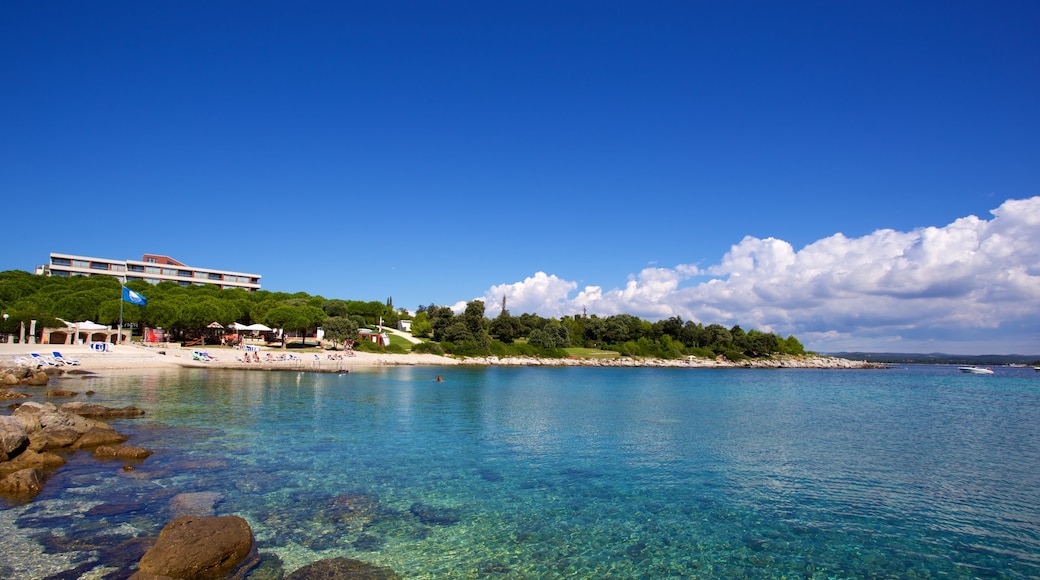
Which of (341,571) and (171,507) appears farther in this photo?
(171,507)

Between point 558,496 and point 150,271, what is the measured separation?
17731 centimetres

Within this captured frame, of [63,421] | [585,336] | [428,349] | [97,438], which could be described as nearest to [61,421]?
[63,421]

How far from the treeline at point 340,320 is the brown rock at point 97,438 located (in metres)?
59.1

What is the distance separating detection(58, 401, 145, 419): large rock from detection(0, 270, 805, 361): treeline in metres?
51.2

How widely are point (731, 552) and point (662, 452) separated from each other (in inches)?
483

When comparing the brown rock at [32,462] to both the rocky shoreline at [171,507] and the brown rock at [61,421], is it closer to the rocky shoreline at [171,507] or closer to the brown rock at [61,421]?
the rocky shoreline at [171,507]

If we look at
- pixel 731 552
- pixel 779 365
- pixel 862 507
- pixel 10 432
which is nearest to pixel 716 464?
pixel 862 507

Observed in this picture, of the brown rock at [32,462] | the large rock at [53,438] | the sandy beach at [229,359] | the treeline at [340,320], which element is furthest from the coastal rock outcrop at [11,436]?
the treeline at [340,320]

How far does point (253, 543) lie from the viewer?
12422mm

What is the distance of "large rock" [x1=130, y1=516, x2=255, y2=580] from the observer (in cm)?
1021

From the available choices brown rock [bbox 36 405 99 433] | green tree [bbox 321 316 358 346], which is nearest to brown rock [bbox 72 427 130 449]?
brown rock [bbox 36 405 99 433]

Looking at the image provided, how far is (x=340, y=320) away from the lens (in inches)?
4040

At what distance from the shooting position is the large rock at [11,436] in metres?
17.8

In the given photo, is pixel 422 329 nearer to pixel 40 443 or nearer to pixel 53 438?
pixel 53 438
